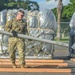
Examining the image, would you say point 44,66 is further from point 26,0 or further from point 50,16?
point 26,0

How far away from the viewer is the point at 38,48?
Result: 52.7 ft

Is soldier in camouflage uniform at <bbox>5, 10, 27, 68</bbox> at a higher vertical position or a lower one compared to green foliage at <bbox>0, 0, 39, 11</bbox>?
lower

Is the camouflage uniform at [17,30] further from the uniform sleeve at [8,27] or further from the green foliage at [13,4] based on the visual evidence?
the green foliage at [13,4]

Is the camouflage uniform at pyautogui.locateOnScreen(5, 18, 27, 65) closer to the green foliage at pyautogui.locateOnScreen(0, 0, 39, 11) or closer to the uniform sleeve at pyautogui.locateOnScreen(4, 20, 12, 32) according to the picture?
the uniform sleeve at pyautogui.locateOnScreen(4, 20, 12, 32)

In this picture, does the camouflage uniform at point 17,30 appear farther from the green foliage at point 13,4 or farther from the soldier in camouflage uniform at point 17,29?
the green foliage at point 13,4

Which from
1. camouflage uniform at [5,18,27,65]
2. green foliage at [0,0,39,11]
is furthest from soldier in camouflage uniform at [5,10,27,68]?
green foliage at [0,0,39,11]

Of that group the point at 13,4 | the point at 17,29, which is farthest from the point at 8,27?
the point at 13,4

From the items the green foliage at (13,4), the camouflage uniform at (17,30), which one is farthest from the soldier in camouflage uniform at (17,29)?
the green foliage at (13,4)

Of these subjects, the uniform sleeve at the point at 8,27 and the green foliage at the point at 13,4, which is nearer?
the uniform sleeve at the point at 8,27

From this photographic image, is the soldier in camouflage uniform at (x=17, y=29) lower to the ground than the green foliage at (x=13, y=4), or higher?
lower

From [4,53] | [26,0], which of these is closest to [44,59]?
[4,53]

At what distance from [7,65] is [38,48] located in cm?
290

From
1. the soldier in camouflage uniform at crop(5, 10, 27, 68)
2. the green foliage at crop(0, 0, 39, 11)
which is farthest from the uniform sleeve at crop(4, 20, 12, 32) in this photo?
the green foliage at crop(0, 0, 39, 11)

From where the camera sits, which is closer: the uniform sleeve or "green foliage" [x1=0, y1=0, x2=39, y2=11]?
the uniform sleeve
